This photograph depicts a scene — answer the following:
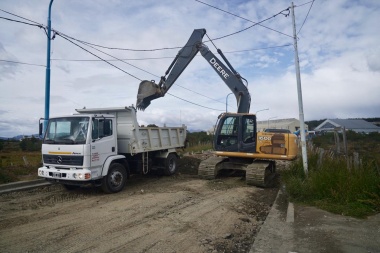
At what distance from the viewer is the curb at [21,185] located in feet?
31.4

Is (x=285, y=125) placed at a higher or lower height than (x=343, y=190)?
higher

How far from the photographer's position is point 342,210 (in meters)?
6.77

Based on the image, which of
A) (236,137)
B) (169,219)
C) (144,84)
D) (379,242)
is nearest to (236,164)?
(236,137)

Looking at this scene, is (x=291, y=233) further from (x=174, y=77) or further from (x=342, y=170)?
(x=174, y=77)

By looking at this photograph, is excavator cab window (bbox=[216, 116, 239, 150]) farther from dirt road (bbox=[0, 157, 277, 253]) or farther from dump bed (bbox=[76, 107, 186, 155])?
dump bed (bbox=[76, 107, 186, 155])

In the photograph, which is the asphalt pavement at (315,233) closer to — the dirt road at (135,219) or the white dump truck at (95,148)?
the dirt road at (135,219)

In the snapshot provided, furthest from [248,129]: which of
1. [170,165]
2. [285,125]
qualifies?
[285,125]

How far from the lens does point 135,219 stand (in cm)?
652

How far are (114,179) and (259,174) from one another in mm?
4704

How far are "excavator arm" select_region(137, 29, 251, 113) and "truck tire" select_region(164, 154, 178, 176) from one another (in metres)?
2.37

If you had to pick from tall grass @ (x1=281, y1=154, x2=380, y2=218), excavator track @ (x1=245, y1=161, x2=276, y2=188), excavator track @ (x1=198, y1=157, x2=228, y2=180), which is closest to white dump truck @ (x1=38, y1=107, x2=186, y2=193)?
excavator track @ (x1=198, y1=157, x2=228, y2=180)

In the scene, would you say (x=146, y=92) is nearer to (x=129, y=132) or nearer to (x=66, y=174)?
(x=129, y=132)

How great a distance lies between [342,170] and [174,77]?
25.1 ft

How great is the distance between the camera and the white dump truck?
8.59 metres
